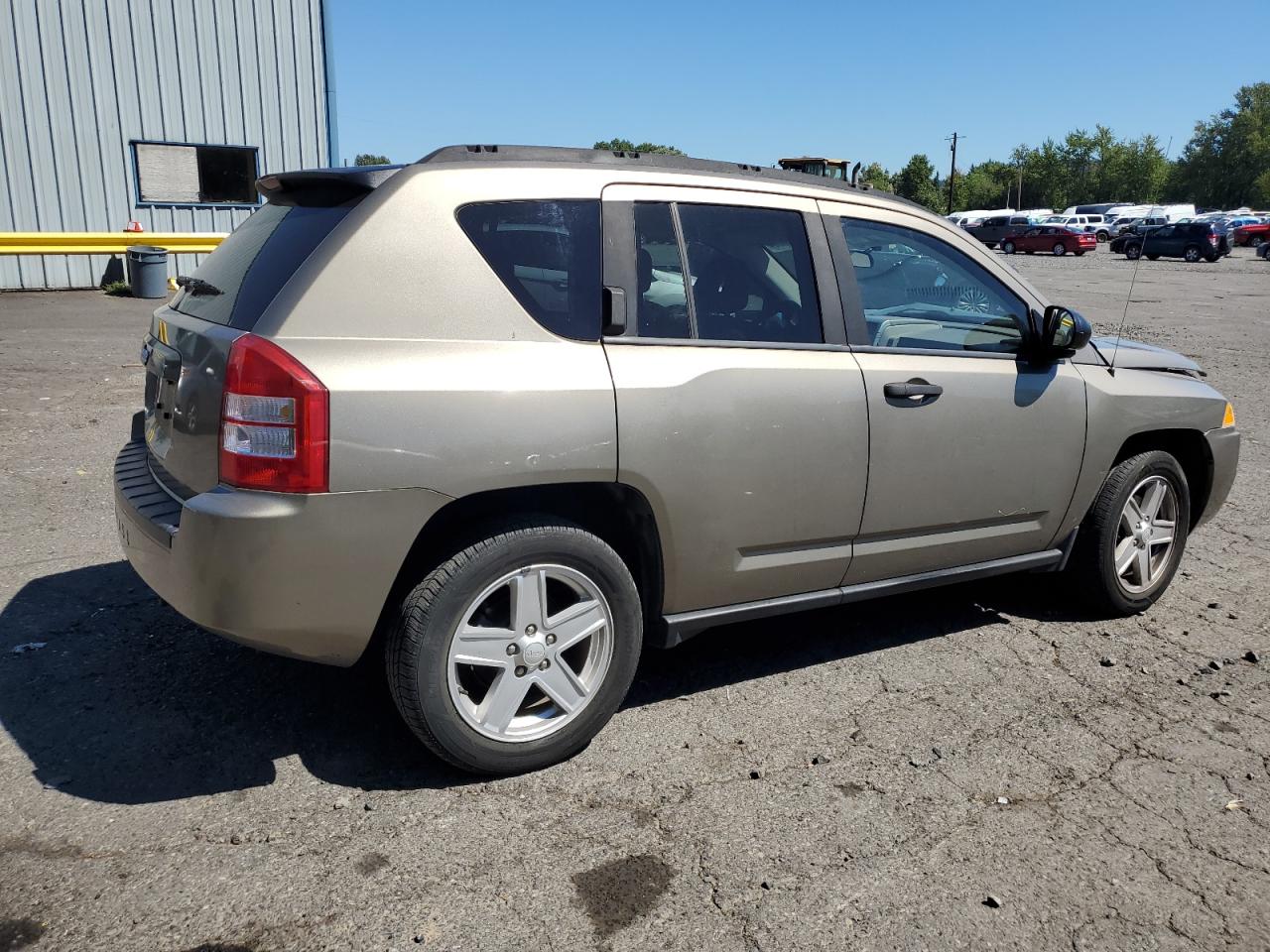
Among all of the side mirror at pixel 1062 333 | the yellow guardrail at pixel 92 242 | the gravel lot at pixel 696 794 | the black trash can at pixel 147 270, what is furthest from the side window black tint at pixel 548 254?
the black trash can at pixel 147 270

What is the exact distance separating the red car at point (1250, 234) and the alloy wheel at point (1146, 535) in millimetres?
57988

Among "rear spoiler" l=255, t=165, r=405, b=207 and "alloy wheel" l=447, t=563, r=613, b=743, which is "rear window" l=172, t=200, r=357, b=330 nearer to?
"rear spoiler" l=255, t=165, r=405, b=207

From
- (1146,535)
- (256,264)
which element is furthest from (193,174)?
(1146,535)

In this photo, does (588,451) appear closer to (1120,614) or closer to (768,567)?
(768,567)

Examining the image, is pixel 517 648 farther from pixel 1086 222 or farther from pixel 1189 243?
pixel 1086 222

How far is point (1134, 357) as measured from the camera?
4.68m

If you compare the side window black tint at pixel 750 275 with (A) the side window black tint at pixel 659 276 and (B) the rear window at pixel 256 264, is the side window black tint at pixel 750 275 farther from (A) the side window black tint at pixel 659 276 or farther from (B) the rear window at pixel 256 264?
(B) the rear window at pixel 256 264

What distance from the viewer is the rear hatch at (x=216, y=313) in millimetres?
3000

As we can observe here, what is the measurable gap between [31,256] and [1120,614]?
17.5m

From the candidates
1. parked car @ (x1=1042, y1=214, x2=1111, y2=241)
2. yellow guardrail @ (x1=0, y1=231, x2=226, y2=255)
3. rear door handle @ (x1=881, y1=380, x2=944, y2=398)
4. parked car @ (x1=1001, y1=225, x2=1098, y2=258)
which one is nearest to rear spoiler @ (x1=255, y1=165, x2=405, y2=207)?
rear door handle @ (x1=881, y1=380, x2=944, y2=398)

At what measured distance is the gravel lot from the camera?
2.62m

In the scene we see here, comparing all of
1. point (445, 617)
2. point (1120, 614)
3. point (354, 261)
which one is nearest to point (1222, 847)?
point (1120, 614)

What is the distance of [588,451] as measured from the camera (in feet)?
10.3

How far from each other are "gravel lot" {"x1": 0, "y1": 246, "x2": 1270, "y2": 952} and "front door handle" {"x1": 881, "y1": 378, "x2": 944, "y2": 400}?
1.14m
